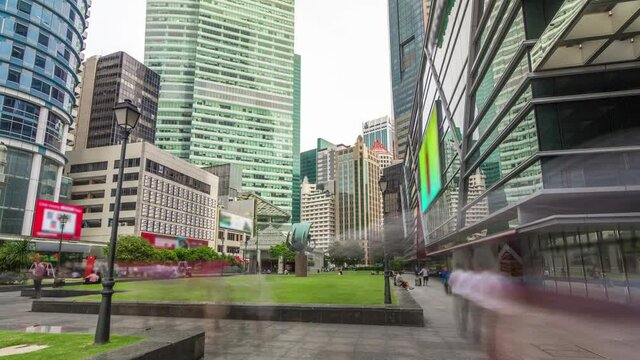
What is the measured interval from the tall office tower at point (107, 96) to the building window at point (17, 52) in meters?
67.0

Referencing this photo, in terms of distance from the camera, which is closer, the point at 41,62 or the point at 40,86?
the point at 40,86

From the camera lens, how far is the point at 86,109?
124 m

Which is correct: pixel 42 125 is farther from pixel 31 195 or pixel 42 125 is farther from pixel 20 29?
pixel 20 29

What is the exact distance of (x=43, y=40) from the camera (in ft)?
186

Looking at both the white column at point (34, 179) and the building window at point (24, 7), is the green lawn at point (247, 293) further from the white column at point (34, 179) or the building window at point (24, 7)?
the building window at point (24, 7)

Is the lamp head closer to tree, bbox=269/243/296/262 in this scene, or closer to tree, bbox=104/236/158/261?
tree, bbox=104/236/158/261

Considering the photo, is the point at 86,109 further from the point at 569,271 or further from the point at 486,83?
the point at 569,271

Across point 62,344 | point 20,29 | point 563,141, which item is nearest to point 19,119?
point 20,29

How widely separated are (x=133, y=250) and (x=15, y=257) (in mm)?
18984

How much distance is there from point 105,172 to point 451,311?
77145mm

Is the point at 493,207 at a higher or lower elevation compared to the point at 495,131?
lower

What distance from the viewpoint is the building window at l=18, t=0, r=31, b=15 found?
54.1m

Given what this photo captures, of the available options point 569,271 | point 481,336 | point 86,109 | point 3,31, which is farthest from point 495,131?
point 86,109

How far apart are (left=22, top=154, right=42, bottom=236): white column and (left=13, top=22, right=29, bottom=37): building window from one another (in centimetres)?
1781
